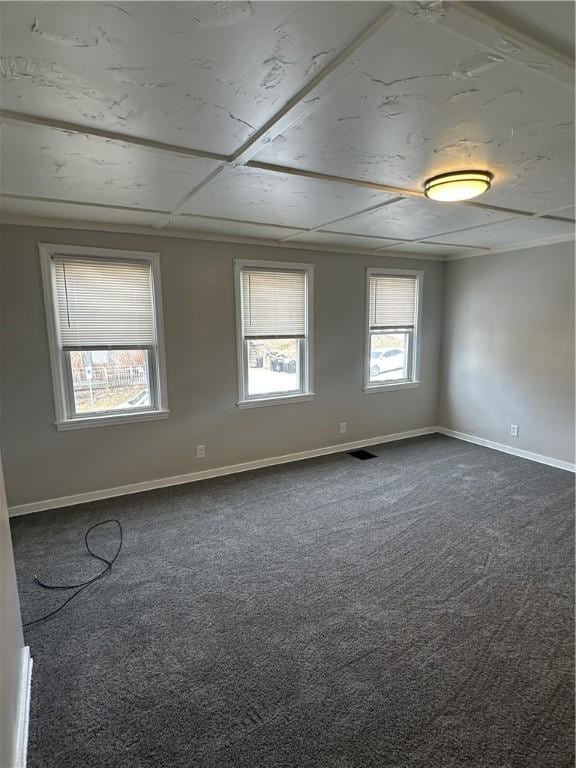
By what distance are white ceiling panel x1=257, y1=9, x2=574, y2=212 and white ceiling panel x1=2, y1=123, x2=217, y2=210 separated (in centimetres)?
58

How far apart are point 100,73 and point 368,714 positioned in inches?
105

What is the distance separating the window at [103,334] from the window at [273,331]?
2.88 ft

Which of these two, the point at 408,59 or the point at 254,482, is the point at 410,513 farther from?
the point at 408,59

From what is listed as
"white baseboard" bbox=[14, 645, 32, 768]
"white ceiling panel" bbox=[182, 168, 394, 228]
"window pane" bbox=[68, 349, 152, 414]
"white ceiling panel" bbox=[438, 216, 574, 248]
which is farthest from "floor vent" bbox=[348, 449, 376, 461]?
"white baseboard" bbox=[14, 645, 32, 768]

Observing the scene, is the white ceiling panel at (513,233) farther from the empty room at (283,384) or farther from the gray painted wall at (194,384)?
the gray painted wall at (194,384)

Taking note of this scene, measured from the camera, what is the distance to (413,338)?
5.38 meters

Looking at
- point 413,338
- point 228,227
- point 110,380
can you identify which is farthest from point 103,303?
point 413,338

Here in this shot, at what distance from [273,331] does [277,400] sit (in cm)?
77

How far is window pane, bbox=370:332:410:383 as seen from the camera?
5.11 m

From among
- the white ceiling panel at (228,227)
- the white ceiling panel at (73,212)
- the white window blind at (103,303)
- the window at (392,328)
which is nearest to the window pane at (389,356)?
the window at (392,328)

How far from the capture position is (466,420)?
531cm

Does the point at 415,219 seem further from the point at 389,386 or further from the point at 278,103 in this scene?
the point at 389,386

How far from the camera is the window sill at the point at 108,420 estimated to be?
3.44m

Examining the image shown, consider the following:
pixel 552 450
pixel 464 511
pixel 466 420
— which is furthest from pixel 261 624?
pixel 466 420
